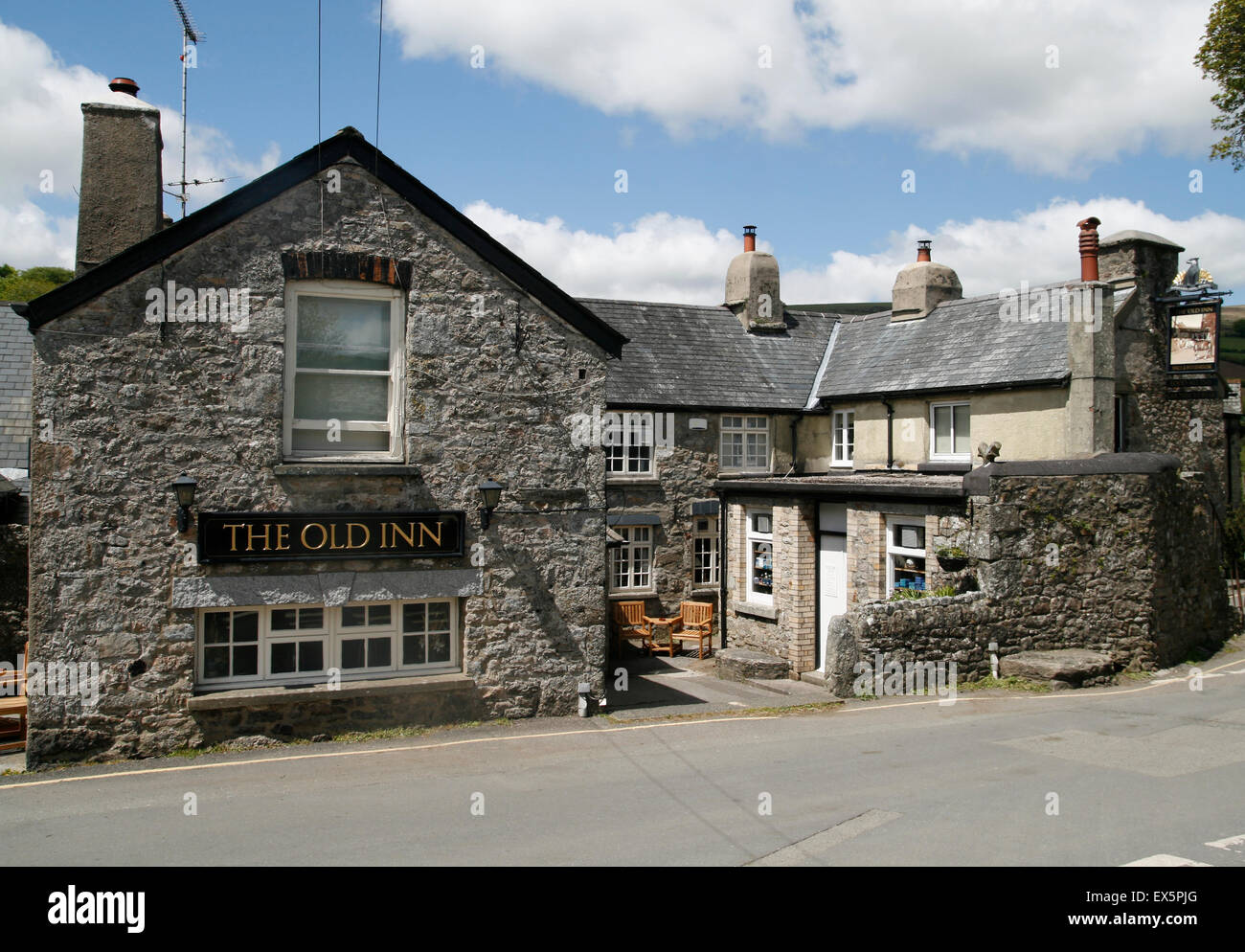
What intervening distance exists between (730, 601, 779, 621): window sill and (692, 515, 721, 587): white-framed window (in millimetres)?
1678

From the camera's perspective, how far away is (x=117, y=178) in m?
10.4

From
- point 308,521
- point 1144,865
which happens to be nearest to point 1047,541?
point 1144,865

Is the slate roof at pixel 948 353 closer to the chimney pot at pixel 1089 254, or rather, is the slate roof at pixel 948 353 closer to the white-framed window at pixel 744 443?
the chimney pot at pixel 1089 254

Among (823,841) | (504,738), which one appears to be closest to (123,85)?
(504,738)

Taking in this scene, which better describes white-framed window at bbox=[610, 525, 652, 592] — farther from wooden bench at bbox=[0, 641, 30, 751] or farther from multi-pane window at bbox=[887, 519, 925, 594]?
wooden bench at bbox=[0, 641, 30, 751]

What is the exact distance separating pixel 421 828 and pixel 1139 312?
1799 cm

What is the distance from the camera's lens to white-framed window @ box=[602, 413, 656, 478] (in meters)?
21.4

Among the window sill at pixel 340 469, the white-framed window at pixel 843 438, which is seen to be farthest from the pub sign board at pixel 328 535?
the white-framed window at pixel 843 438

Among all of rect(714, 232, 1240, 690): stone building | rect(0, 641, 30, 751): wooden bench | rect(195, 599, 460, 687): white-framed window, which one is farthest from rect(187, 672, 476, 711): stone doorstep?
rect(714, 232, 1240, 690): stone building

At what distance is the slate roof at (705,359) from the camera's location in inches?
865

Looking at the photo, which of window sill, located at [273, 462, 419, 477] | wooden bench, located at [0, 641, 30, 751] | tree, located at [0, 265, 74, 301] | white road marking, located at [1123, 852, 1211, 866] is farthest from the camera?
tree, located at [0, 265, 74, 301]

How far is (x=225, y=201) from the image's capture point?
9.58 metres

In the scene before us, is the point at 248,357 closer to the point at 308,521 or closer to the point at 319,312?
the point at 319,312
